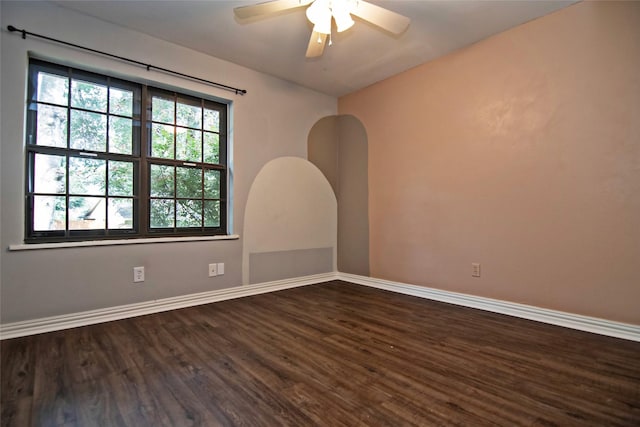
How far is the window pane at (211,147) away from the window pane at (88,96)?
93 cm

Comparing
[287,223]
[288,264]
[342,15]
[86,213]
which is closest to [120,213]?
[86,213]

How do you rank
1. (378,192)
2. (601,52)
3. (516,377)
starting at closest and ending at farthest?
(516,377) → (601,52) → (378,192)

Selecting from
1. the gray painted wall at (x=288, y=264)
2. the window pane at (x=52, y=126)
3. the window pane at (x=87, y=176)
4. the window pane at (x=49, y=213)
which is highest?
the window pane at (x=52, y=126)

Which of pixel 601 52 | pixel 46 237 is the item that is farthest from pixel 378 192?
pixel 46 237

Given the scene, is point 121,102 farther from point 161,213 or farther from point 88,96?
point 161,213

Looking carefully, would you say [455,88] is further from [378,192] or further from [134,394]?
[134,394]

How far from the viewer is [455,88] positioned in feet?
10.4

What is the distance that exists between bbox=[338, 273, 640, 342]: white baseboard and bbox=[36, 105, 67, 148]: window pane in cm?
346

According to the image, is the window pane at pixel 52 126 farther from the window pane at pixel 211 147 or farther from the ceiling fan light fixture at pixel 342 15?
the ceiling fan light fixture at pixel 342 15

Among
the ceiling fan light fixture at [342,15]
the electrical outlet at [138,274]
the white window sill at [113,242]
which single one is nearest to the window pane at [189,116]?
the white window sill at [113,242]

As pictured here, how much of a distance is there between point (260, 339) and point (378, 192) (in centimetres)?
236

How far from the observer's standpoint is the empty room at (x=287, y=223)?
1.62 metres

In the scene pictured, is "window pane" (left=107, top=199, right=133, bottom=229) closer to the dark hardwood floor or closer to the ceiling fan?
the dark hardwood floor

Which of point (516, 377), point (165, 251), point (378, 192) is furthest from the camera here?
point (378, 192)
